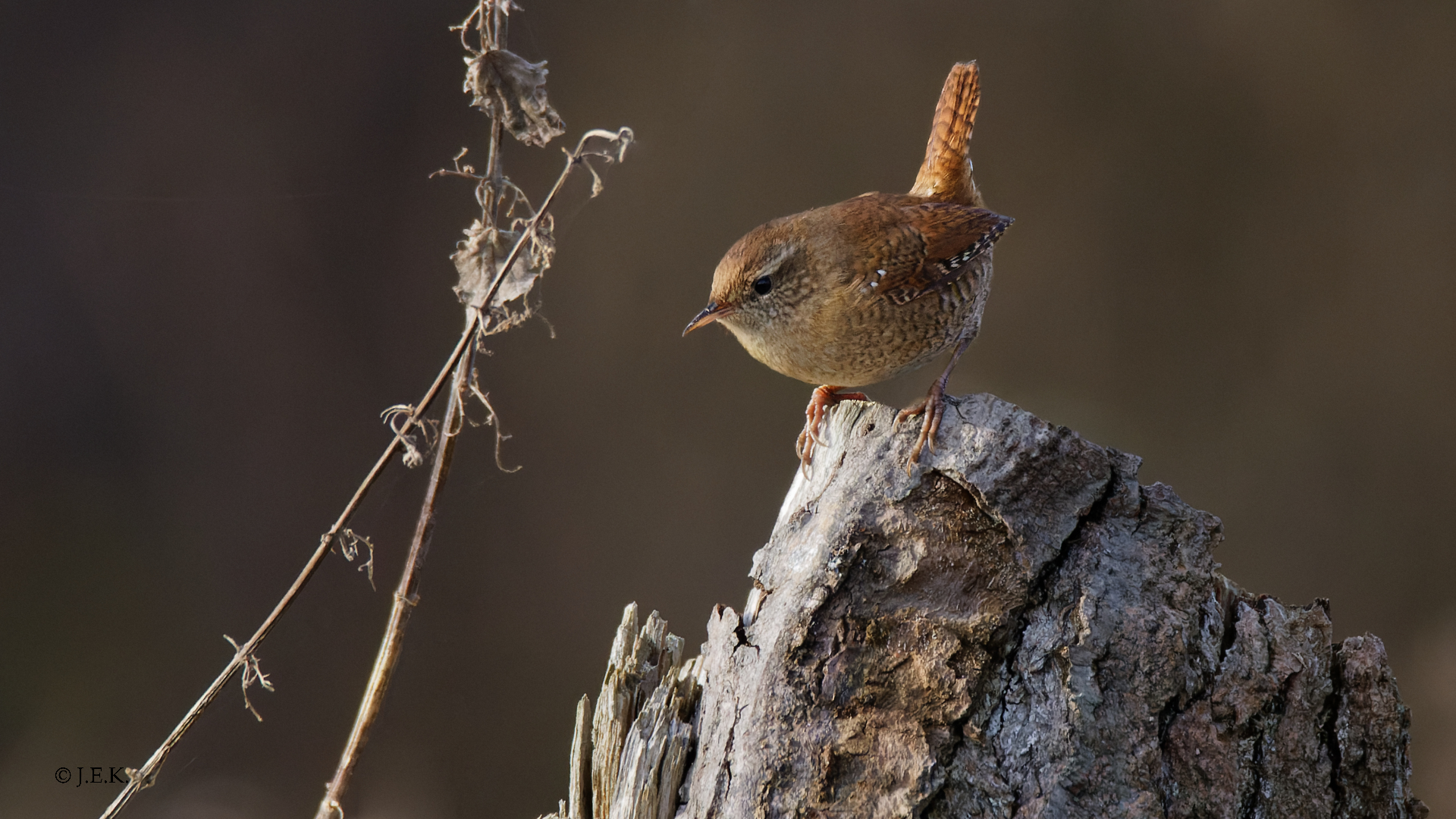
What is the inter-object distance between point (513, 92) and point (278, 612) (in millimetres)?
837

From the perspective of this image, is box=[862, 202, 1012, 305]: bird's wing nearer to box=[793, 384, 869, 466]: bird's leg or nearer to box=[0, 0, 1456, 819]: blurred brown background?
box=[793, 384, 869, 466]: bird's leg

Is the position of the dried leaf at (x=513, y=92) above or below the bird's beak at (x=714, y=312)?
above

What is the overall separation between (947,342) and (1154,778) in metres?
0.90

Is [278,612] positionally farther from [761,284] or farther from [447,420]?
[761,284]

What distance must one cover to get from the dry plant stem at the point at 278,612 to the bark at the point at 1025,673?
539mm

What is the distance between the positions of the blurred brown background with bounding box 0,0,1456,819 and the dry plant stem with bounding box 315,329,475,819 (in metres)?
Answer: 0.49

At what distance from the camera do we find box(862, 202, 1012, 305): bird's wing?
1.72m

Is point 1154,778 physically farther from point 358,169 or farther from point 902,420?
point 358,169

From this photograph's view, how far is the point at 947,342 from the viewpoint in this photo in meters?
1.83

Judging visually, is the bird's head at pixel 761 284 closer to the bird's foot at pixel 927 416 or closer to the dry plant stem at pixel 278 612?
the bird's foot at pixel 927 416

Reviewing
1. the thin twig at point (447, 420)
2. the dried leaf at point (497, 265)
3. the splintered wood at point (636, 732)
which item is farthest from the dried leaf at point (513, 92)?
the splintered wood at point (636, 732)

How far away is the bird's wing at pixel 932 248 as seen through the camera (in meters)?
1.72

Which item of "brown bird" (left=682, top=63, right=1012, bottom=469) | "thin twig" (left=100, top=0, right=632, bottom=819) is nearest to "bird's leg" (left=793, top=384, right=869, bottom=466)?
"brown bird" (left=682, top=63, right=1012, bottom=469)

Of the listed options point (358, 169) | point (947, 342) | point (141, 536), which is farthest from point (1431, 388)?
point (141, 536)
